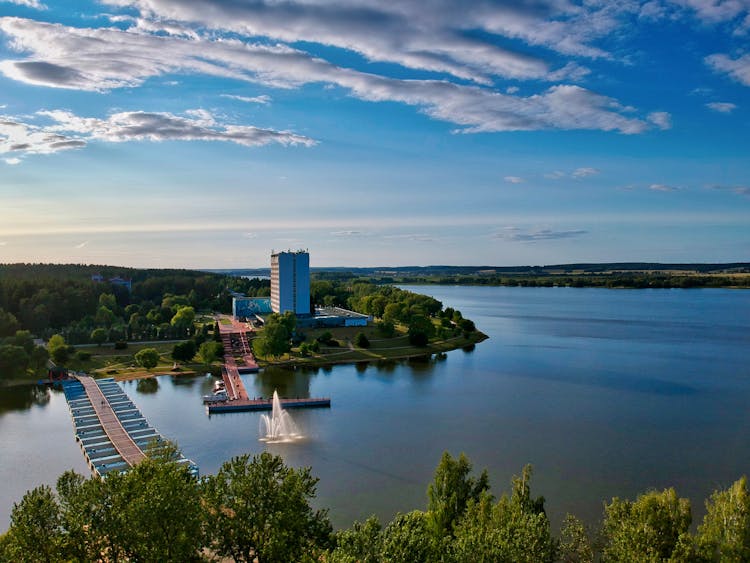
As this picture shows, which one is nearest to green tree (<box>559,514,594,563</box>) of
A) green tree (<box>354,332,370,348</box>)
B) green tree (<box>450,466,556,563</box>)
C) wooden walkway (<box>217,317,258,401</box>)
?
green tree (<box>450,466,556,563</box>)

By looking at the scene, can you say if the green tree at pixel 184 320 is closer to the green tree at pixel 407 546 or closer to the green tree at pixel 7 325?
the green tree at pixel 7 325

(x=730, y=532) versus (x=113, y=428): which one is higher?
(x=730, y=532)

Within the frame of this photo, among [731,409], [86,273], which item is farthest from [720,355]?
[86,273]

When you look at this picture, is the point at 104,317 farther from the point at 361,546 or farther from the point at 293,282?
the point at 361,546

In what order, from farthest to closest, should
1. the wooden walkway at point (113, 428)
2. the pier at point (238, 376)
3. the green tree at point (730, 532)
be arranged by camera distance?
the pier at point (238, 376), the wooden walkway at point (113, 428), the green tree at point (730, 532)

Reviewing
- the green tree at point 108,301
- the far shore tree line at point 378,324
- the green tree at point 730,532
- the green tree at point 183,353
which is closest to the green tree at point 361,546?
the green tree at point 730,532

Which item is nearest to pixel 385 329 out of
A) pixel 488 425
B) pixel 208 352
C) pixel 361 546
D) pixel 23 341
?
pixel 208 352
